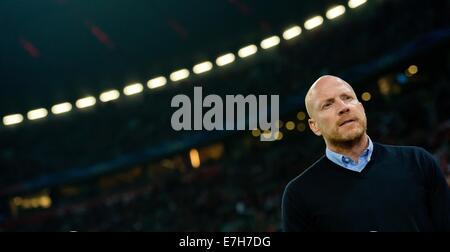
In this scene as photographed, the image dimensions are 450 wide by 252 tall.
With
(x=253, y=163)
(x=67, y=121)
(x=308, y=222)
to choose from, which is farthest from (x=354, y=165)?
(x=67, y=121)

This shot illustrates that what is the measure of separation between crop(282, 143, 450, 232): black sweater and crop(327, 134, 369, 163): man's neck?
2.8 inches

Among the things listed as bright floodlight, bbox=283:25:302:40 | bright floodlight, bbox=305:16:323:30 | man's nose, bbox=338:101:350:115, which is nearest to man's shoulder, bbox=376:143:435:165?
man's nose, bbox=338:101:350:115

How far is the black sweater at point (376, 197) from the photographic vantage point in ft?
7.28

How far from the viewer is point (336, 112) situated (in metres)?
2.36

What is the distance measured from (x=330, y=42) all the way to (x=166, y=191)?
11.0m

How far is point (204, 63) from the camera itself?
2616 centimetres

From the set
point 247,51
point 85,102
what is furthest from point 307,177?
point 85,102

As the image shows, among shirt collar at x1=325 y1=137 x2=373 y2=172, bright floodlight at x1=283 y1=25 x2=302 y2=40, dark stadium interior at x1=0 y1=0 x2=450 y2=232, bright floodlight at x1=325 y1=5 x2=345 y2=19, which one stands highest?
bright floodlight at x1=325 y1=5 x2=345 y2=19

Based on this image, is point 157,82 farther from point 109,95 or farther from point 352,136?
point 352,136

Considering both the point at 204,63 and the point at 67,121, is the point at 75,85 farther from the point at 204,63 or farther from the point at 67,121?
the point at 204,63

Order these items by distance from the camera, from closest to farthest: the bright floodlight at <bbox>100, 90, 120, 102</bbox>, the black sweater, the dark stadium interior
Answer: the black sweater
the dark stadium interior
the bright floodlight at <bbox>100, 90, 120, 102</bbox>

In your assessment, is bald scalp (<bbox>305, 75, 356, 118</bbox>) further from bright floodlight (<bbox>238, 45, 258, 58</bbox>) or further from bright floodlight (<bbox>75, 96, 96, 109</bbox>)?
bright floodlight (<bbox>75, 96, 96, 109</bbox>)

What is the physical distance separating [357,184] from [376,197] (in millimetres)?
113

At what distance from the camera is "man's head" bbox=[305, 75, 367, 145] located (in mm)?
2330
